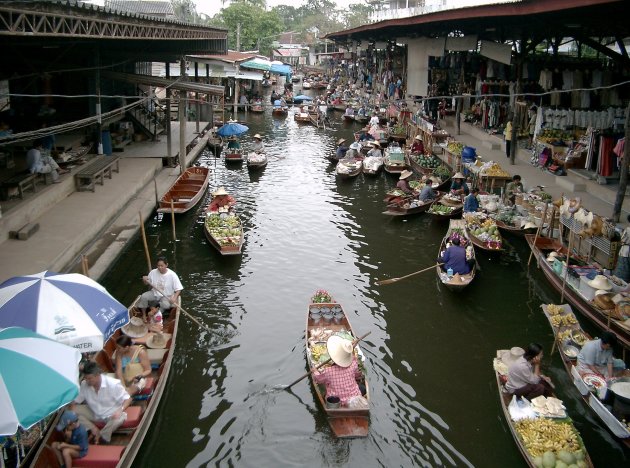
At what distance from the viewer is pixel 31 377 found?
20.5 feet

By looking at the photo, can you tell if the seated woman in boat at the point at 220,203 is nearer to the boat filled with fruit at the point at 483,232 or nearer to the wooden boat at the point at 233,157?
the boat filled with fruit at the point at 483,232

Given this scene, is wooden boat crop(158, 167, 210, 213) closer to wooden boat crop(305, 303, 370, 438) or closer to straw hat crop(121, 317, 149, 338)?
straw hat crop(121, 317, 149, 338)

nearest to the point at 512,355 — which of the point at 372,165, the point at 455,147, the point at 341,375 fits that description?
the point at 341,375

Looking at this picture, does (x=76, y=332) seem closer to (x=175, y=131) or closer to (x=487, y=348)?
(x=487, y=348)

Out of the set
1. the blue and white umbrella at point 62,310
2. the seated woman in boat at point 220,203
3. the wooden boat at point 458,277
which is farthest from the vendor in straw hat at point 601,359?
the seated woman in boat at point 220,203

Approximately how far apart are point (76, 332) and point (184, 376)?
134 inches

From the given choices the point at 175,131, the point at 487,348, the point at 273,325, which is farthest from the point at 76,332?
the point at 175,131

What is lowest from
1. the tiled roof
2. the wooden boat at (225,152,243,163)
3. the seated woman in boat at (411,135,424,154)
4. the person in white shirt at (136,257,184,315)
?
the person in white shirt at (136,257,184,315)

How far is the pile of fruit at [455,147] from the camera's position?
23.6 m

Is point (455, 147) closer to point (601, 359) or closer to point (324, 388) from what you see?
point (601, 359)

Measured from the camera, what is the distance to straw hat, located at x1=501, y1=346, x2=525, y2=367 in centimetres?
994

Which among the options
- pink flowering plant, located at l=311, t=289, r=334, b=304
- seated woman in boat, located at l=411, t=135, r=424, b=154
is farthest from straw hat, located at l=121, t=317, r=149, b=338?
seated woman in boat, located at l=411, t=135, r=424, b=154

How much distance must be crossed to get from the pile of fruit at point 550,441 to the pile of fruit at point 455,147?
16019 mm

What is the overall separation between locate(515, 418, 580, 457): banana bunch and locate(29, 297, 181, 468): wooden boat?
549 cm
